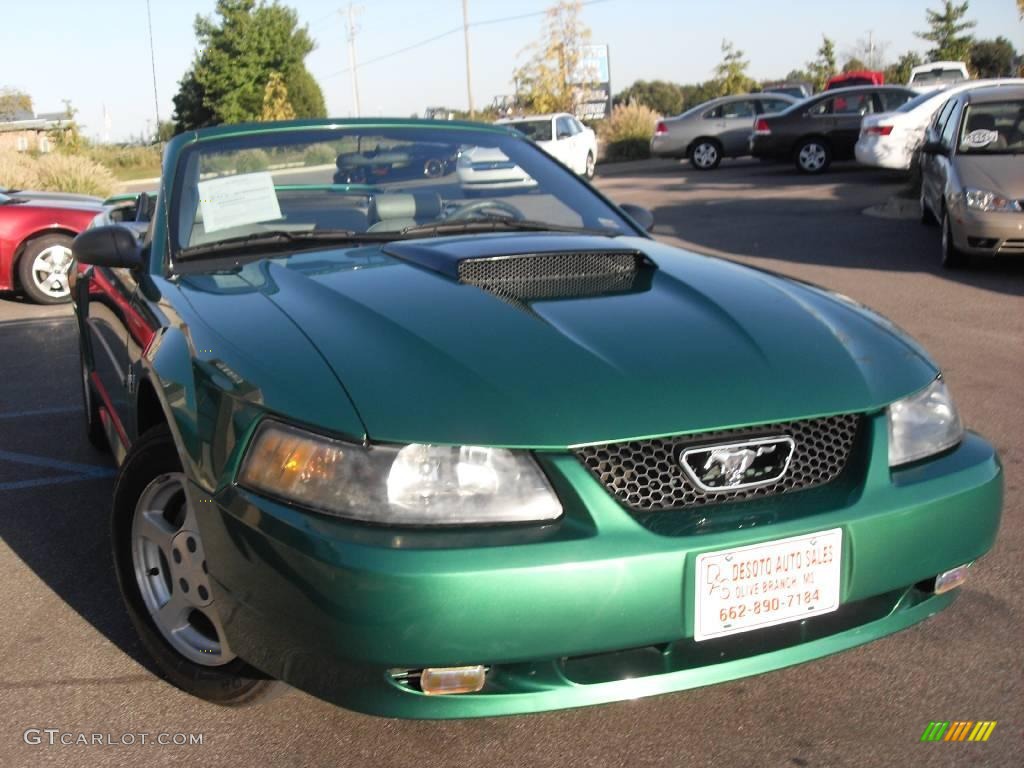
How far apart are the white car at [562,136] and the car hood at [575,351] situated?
21191 mm

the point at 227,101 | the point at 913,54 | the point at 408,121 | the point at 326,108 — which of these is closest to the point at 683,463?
the point at 408,121

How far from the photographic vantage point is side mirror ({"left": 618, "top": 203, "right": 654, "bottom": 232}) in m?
4.26

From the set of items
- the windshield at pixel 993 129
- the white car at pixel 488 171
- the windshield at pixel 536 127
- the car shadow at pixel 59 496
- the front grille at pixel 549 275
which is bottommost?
the car shadow at pixel 59 496

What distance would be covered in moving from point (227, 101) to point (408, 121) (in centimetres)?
5525

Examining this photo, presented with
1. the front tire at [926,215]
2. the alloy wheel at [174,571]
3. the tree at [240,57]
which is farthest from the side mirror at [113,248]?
the tree at [240,57]

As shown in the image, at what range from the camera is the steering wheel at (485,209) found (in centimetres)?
390

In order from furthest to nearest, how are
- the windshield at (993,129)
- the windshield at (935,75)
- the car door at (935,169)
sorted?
1. the windshield at (935,75)
2. the car door at (935,169)
3. the windshield at (993,129)

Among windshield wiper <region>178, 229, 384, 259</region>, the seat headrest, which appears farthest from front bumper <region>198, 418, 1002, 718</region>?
the seat headrest

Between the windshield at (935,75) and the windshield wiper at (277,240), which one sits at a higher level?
the windshield at (935,75)

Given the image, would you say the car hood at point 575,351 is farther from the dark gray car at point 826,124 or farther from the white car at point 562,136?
the white car at point 562,136

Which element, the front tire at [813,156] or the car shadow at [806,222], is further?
the front tire at [813,156]

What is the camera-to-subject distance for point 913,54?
161ft

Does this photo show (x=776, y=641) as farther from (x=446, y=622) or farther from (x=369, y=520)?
(x=369, y=520)

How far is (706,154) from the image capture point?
24.8 m
